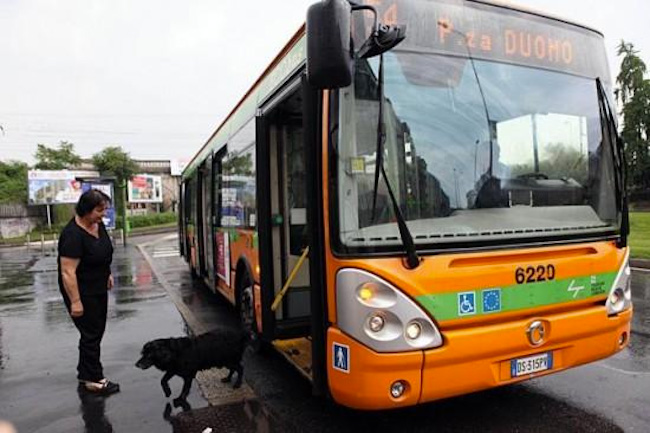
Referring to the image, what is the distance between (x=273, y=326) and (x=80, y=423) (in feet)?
5.67

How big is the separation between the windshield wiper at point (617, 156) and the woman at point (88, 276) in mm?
4176

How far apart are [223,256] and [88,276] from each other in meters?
2.80

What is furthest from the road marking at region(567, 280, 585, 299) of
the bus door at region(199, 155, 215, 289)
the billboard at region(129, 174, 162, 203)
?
the billboard at region(129, 174, 162, 203)

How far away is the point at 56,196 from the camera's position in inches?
1382

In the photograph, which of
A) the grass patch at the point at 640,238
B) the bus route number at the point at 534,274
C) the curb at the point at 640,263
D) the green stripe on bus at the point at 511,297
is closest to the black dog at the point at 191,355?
the green stripe on bus at the point at 511,297

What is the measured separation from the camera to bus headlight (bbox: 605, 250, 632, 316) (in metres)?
3.89

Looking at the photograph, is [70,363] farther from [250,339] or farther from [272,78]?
[272,78]

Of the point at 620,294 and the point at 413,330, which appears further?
the point at 620,294

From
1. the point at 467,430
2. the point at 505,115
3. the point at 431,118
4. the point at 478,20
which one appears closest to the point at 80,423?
the point at 467,430

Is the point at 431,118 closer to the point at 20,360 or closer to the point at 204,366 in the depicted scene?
the point at 204,366

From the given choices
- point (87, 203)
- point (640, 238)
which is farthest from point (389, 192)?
point (640, 238)

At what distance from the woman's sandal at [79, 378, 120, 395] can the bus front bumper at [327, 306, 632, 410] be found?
2589 millimetres

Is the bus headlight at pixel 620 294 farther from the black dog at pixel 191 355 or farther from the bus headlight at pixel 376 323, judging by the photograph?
the black dog at pixel 191 355

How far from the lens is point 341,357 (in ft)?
10.9
